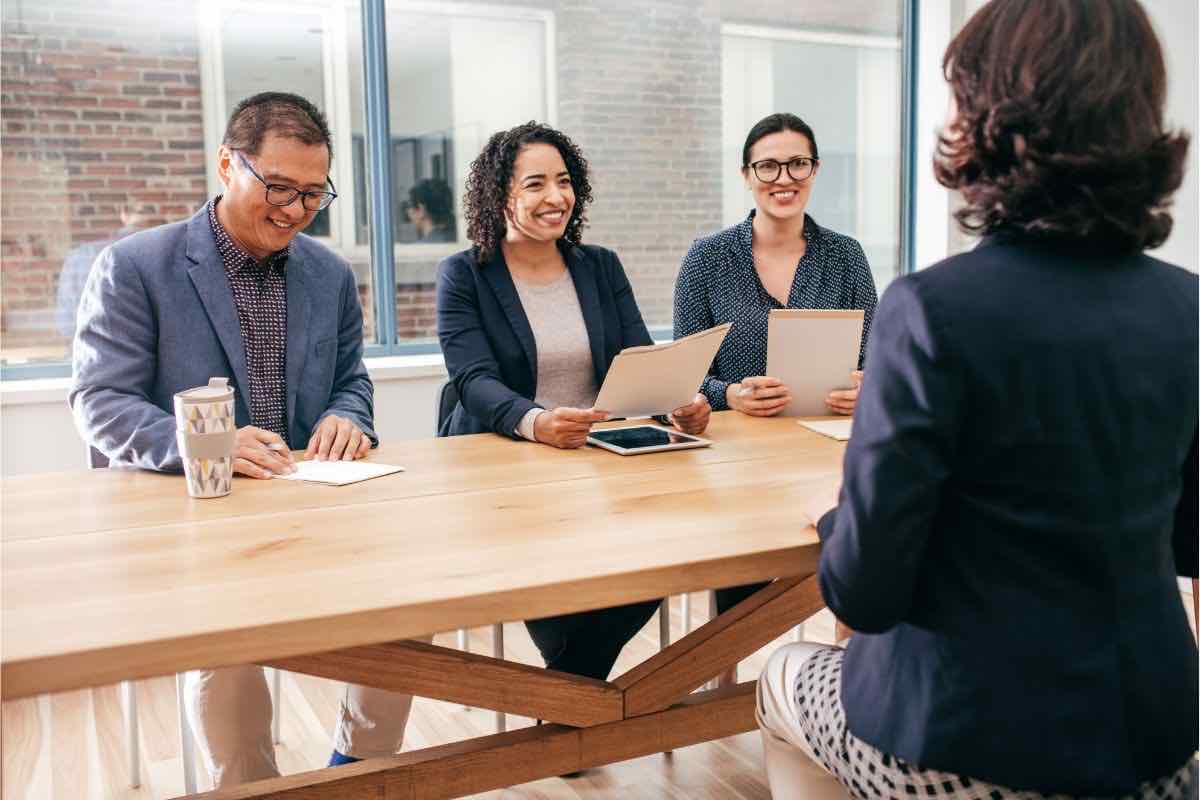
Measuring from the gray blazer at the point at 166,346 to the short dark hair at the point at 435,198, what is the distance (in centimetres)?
180

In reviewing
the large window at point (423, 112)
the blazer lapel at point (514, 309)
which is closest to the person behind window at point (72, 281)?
the large window at point (423, 112)

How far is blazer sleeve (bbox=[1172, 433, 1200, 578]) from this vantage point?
125 cm

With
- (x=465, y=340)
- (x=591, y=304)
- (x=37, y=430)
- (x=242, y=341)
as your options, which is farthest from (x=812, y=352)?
(x=37, y=430)

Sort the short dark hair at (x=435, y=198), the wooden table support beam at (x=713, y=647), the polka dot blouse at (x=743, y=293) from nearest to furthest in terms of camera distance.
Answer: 1. the wooden table support beam at (x=713, y=647)
2. the polka dot blouse at (x=743, y=293)
3. the short dark hair at (x=435, y=198)

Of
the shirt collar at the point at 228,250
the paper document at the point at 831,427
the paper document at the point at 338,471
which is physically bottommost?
the paper document at the point at 338,471

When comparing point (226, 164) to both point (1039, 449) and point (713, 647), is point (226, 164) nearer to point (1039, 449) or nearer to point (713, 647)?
point (713, 647)

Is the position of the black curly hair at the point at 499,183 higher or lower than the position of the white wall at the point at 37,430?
higher

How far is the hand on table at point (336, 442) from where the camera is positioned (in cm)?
197

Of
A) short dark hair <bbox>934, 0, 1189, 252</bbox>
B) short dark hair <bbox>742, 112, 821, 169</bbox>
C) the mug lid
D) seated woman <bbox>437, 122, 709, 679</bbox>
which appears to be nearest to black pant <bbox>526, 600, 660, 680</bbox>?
seated woman <bbox>437, 122, 709, 679</bbox>

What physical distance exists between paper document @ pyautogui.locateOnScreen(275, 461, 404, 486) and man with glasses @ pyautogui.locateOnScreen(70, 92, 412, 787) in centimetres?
3

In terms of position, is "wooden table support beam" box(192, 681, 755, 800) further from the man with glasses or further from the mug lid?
the mug lid

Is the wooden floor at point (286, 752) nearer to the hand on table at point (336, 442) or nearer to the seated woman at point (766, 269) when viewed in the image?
the seated woman at point (766, 269)

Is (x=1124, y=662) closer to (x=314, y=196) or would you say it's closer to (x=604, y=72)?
(x=314, y=196)

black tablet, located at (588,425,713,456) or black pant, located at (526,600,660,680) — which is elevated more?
black tablet, located at (588,425,713,456)
